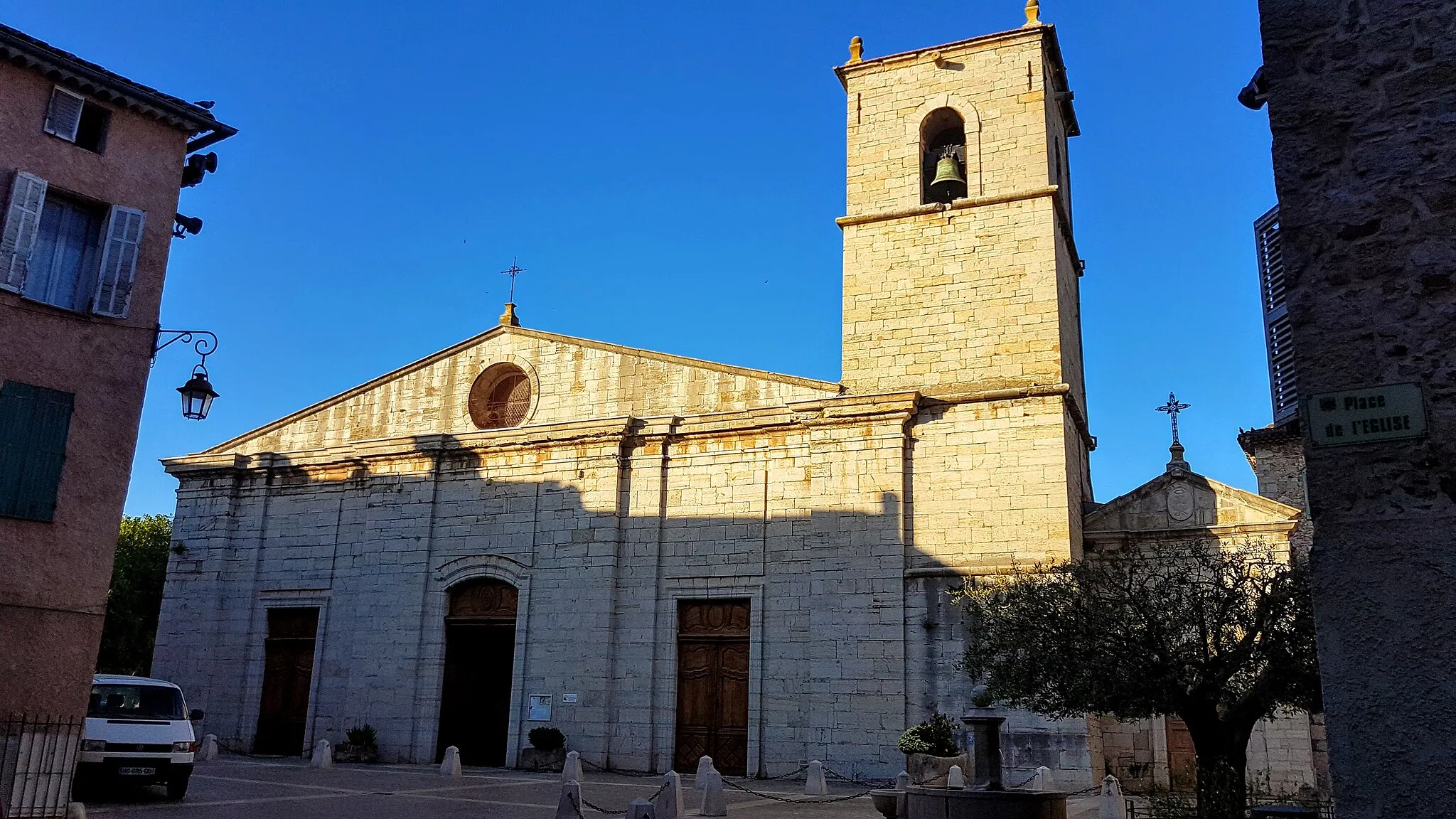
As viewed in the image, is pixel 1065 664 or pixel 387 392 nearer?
pixel 1065 664

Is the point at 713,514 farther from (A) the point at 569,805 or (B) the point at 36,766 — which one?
(B) the point at 36,766

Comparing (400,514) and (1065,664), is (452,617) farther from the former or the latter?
(1065,664)

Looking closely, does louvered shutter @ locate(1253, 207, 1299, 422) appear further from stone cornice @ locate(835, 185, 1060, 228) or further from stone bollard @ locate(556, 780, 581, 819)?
stone cornice @ locate(835, 185, 1060, 228)

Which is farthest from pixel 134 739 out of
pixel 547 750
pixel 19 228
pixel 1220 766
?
pixel 1220 766

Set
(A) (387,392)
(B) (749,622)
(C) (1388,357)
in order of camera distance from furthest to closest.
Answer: (A) (387,392)
(B) (749,622)
(C) (1388,357)

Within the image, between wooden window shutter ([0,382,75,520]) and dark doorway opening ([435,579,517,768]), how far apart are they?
10228mm

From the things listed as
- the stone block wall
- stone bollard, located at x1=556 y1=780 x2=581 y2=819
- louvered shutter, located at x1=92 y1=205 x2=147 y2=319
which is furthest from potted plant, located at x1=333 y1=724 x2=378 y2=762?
the stone block wall


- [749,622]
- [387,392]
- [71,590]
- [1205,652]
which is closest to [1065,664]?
[1205,652]

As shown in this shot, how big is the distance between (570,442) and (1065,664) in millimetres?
11616

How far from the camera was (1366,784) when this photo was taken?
13.0ft

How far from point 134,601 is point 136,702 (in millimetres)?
25591

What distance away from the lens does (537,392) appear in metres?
21.4

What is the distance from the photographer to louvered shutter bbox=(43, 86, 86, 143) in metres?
11.2

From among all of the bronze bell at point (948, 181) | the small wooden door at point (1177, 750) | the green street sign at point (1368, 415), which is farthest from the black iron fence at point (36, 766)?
the bronze bell at point (948, 181)
